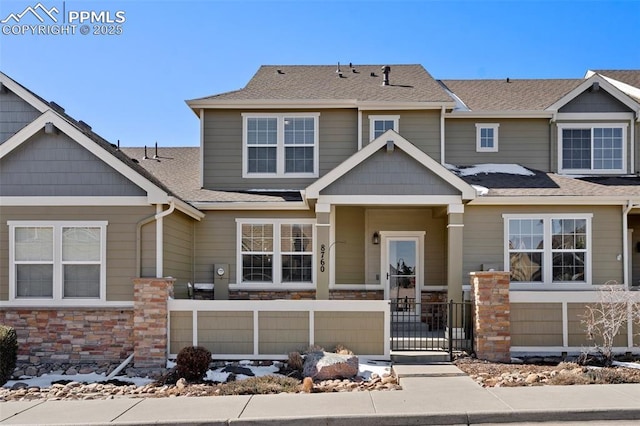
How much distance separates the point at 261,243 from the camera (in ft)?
47.8

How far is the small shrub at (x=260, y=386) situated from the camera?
8961 millimetres

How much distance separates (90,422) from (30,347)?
5.02 metres

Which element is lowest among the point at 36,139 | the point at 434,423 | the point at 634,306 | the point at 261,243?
the point at 434,423

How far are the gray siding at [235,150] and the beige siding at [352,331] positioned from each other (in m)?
4.98

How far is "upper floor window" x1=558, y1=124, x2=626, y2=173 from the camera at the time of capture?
1591 cm

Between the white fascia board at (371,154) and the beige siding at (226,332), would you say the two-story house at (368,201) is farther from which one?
the beige siding at (226,332)

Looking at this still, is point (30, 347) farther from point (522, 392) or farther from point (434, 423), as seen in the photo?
point (522, 392)

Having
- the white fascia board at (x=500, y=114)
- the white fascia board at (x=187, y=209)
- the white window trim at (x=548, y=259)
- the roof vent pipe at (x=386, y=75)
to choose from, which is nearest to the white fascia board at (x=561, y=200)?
the white window trim at (x=548, y=259)

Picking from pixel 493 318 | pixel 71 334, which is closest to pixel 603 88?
pixel 493 318

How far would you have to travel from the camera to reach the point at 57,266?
11.5m

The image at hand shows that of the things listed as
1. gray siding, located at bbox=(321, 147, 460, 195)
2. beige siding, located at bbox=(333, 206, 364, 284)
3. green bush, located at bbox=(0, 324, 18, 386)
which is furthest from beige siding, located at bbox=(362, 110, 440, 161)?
green bush, located at bbox=(0, 324, 18, 386)

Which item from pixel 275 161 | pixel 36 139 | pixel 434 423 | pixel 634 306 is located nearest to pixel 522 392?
pixel 434 423

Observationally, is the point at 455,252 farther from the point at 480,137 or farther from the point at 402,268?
the point at 480,137

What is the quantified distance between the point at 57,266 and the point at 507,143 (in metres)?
12.1
